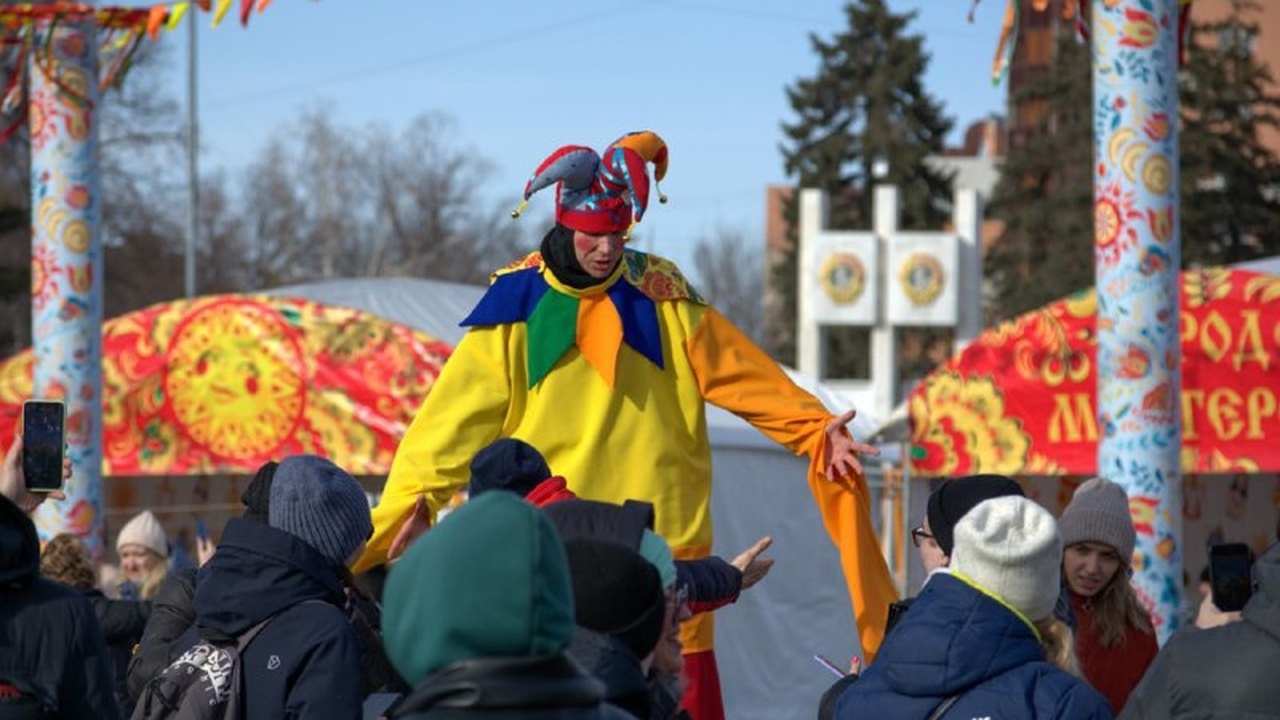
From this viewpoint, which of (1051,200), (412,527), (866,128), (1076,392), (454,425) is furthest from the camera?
(866,128)

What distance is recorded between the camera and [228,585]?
4023 millimetres

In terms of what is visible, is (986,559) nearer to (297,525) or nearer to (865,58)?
(297,525)

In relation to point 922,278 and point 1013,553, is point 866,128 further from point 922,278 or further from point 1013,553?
point 1013,553

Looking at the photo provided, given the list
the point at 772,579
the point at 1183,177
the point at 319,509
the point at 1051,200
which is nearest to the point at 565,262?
the point at 319,509

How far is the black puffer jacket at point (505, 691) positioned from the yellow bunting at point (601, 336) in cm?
319

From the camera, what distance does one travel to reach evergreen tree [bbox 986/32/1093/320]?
120ft

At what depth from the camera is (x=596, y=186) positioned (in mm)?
5469

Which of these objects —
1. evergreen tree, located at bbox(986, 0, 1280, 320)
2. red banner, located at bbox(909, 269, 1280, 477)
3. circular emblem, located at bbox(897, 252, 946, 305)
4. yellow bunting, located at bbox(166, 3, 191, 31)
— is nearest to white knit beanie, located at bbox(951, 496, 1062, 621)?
yellow bunting, located at bbox(166, 3, 191, 31)

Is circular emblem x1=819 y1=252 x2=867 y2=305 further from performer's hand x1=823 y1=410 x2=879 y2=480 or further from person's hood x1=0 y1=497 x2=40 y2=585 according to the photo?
person's hood x1=0 y1=497 x2=40 y2=585

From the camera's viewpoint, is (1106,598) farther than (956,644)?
Yes

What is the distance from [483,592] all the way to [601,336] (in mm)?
3321

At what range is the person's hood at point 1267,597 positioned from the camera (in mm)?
3848

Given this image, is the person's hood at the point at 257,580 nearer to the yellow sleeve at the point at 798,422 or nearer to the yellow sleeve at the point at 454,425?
the yellow sleeve at the point at 454,425

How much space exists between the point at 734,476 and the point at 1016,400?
227 centimetres
